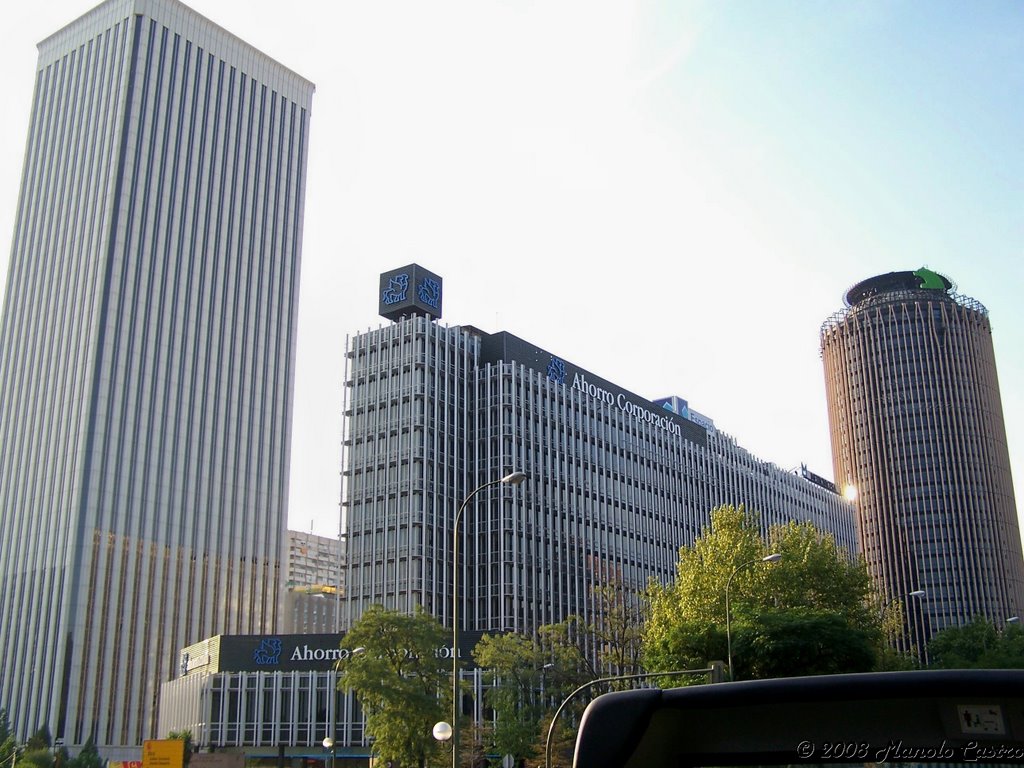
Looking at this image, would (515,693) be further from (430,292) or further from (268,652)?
(430,292)

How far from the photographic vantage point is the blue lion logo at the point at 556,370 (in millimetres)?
103312

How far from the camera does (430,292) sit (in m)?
98.9

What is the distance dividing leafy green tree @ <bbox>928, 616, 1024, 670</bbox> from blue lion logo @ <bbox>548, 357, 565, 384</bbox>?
4201 cm

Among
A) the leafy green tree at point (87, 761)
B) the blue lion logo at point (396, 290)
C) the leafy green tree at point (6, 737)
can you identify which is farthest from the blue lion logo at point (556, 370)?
the leafy green tree at point (6, 737)

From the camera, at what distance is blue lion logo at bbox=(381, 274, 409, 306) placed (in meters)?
97.6

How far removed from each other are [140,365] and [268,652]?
57.6m

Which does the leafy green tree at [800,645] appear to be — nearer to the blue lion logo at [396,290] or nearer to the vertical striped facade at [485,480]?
the vertical striped facade at [485,480]

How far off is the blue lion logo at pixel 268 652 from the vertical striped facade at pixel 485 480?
41.4ft

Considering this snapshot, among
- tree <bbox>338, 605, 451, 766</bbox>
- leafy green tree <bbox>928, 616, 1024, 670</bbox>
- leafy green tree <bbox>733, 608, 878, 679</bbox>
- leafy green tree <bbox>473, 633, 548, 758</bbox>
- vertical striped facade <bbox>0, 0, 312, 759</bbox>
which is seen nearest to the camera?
leafy green tree <bbox>733, 608, 878, 679</bbox>

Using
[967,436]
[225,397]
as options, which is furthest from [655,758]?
[967,436]

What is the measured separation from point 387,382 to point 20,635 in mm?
55256

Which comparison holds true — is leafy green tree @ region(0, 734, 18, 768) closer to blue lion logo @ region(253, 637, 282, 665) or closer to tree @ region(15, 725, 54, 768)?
tree @ region(15, 725, 54, 768)

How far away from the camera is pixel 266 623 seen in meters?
132

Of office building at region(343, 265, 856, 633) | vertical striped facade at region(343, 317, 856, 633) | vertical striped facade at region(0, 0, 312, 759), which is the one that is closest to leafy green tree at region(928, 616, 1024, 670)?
vertical striped facade at region(343, 317, 856, 633)
